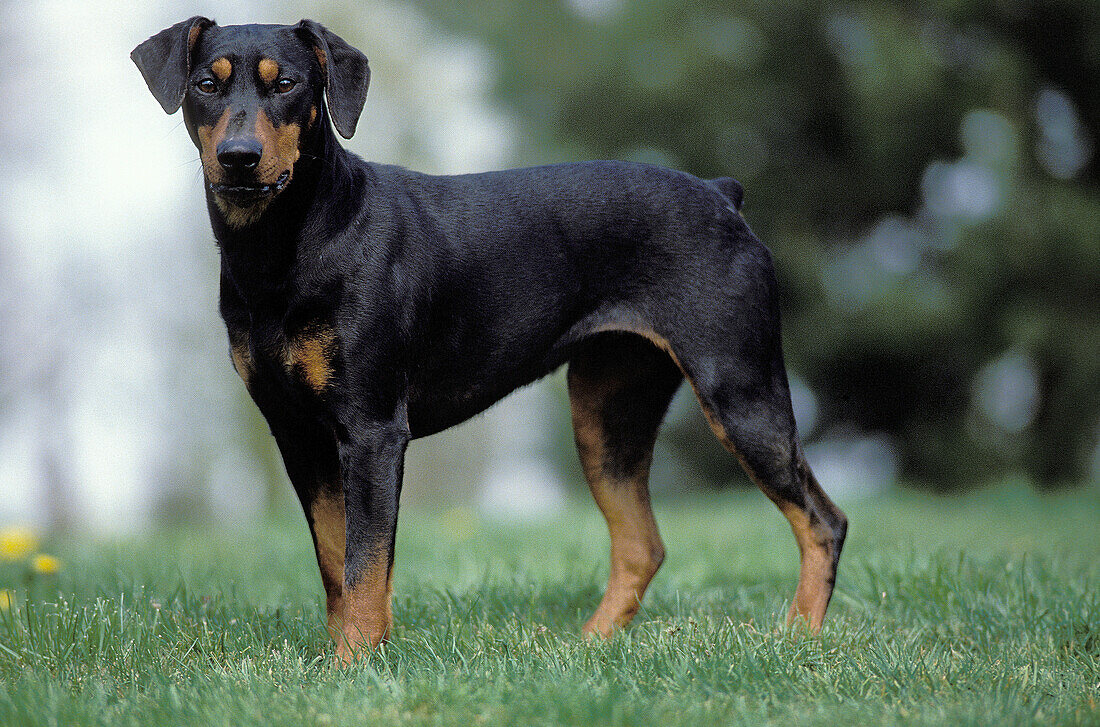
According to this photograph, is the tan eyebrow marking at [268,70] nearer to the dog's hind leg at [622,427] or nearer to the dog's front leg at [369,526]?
the dog's front leg at [369,526]

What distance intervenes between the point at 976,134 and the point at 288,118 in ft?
27.8

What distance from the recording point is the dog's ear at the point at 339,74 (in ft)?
10.3

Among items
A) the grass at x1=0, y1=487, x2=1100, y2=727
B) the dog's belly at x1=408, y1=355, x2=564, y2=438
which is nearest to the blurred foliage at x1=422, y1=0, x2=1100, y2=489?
the grass at x1=0, y1=487, x2=1100, y2=727

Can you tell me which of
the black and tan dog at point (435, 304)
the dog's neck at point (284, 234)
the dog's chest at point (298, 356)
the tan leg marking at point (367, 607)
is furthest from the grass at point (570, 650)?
the dog's neck at point (284, 234)

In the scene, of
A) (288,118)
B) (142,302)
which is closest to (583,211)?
(288,118)

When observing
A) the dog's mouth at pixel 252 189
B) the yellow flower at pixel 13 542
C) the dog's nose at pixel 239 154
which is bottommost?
the yellow flower at pixel 13 542

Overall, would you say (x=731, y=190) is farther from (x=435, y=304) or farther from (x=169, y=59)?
(x=169, y=59)

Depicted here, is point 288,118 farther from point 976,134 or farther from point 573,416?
point 976,134

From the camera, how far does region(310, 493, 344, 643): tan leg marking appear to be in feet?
11.1

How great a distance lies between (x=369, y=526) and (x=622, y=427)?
1230 mm

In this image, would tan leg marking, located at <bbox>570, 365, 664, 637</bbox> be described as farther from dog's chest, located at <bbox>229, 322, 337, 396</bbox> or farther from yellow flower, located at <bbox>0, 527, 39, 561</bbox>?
yellow flower, located at <bbox>0, 527, 39, 561</bbox>

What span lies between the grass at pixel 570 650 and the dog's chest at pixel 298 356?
0.82 metres

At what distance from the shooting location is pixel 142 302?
40.9 ft

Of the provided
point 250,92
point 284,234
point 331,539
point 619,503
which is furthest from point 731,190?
point 331,539
